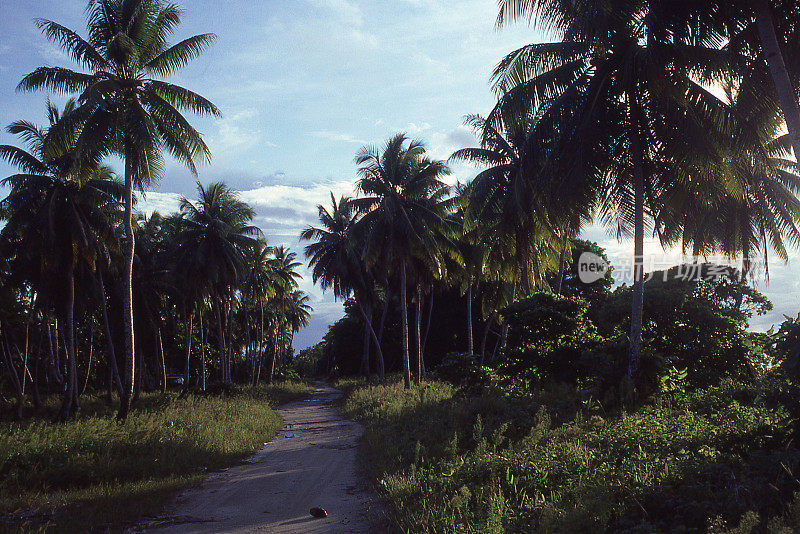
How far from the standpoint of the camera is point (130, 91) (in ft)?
50.8

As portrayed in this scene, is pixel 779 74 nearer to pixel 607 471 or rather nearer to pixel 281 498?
pixel 607 471

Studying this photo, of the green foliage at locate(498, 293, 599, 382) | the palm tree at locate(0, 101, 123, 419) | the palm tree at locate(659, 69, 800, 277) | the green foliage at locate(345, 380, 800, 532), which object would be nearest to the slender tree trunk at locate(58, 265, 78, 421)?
the palm tree at locate(0, 101, 123, 419)

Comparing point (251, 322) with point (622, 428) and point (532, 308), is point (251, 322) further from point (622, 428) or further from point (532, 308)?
point (622, 428)

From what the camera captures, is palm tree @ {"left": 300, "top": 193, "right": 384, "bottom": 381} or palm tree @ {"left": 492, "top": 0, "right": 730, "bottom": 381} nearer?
palm tree @ {"left": 492, "top": 0, "right": 730, "bottom": 381}

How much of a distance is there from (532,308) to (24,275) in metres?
19.5

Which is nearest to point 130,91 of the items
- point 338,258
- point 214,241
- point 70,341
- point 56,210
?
point 56,210

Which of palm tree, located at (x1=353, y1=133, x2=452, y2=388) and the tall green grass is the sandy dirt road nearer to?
the tall green grass

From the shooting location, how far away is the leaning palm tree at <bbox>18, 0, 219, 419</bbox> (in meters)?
14.8

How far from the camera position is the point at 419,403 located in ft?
54.3

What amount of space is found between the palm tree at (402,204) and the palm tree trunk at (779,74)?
16844 mm

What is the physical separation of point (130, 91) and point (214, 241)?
14170mm

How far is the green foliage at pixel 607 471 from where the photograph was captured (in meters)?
5.16

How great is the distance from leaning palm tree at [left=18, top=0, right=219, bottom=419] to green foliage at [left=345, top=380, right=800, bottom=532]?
10.9 m

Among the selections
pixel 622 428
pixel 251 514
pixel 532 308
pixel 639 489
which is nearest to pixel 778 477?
pixel 639 489
